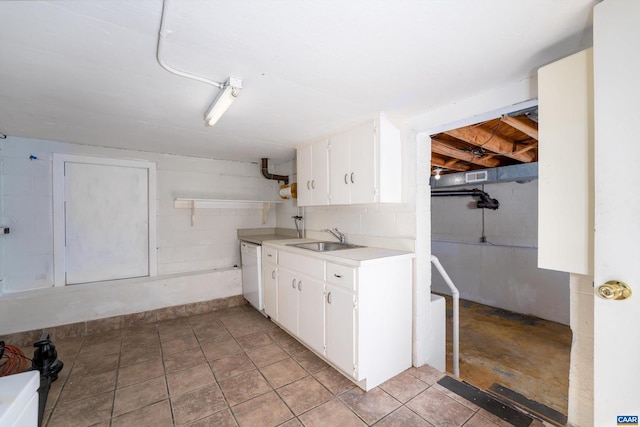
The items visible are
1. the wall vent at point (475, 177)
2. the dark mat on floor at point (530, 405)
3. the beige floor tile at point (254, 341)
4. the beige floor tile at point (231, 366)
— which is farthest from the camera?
the wall vent at point (475, 177)

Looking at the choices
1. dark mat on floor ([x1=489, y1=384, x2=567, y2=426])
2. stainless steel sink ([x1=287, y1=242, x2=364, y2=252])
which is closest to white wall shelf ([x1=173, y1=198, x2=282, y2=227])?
stainless steel sink ([x1=287, y1=242, x2=364, y2=252])

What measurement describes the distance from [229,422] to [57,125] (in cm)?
280

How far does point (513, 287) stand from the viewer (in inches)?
166

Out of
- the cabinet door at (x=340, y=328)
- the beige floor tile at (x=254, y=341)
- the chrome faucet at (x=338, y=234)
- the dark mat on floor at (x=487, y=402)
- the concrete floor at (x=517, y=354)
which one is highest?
the chrome faucet at (x=338, y=234)

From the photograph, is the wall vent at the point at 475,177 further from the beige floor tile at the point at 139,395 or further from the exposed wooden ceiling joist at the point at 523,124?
the beige floor tile at the point at 139,395

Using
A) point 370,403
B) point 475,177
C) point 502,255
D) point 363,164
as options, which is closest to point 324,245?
point 363,164

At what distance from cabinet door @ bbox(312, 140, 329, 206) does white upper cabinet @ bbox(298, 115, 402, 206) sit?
0.04 m

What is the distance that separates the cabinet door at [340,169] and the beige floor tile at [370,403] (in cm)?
145

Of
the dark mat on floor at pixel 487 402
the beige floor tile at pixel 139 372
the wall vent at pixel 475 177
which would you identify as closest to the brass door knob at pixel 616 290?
the dark mat on floor at pixel 487 402

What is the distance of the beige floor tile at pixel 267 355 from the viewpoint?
226 centimetres

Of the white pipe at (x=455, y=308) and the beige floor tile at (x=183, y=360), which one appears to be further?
the white pipe at (x=455, y=308)

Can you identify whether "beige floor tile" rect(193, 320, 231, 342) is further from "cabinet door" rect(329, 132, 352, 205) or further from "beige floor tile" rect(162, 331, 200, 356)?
"cabinet door" rect(329, 132, 352, 205)

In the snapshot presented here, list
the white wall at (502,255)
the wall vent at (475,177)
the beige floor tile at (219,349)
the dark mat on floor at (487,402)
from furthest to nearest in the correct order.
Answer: the wall vent at (475,177) < the white wall at (502,255) < the beige floor tile at (219,349) < the dark mat on floor at (487,402)

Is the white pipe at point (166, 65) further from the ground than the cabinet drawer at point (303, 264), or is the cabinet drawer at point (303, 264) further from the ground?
the white pipe at point (166, 65)
